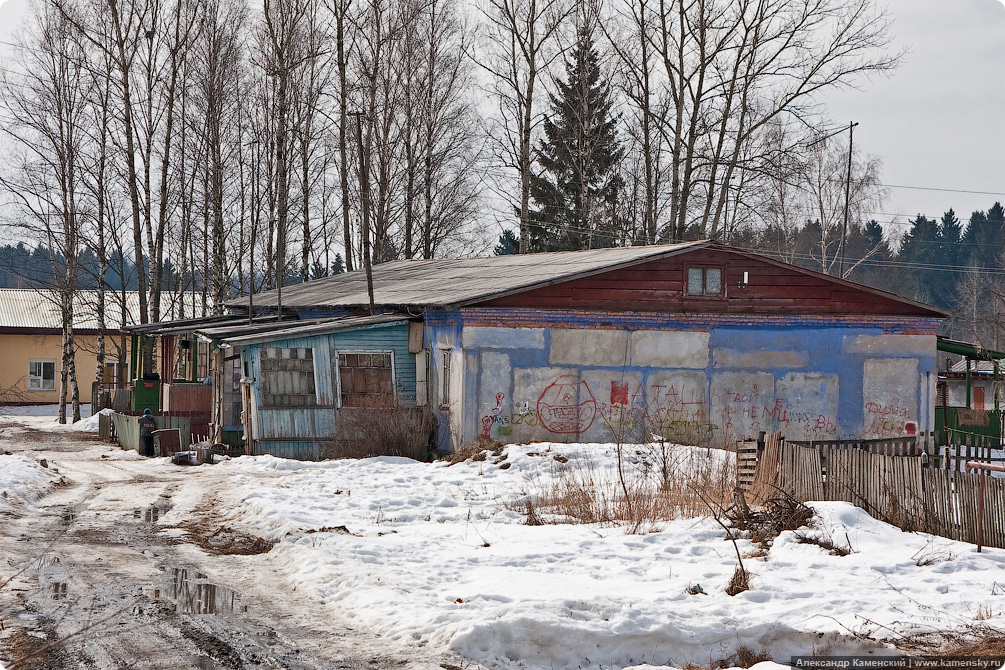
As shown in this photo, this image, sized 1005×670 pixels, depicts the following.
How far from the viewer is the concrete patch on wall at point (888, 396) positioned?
21906 millimetres

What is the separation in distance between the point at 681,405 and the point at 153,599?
14.1 meters

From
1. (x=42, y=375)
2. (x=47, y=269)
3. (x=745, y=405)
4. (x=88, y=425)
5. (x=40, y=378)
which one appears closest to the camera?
(x=745, y=405)

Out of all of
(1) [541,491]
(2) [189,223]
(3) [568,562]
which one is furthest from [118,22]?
Result: (3) [568,562]

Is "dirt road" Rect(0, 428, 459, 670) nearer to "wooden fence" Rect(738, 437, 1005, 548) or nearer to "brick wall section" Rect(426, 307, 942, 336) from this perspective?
"wooden fence" Rect(738, 437, 1005, 548)

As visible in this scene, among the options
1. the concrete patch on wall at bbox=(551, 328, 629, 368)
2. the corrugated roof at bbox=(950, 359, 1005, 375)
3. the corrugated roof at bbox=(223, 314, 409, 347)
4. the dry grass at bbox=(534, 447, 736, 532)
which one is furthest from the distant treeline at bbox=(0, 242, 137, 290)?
the corrugated roof at bbox=(950, 359, 1005, 375)

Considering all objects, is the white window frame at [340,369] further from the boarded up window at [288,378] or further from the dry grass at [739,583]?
the dry grass at [739,583]

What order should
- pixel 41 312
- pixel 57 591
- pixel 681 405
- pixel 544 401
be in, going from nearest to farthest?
pixel 57 591
pixel 544 401
pixel 681 405
pixel 41 312

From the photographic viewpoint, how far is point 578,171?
3962 centimetres

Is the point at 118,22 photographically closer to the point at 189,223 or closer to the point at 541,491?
the point at 189,223

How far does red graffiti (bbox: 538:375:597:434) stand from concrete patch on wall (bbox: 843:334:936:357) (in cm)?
603

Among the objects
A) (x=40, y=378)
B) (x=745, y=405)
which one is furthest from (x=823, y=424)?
(x=40, y=378)

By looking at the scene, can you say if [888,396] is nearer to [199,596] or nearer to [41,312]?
[199,596]

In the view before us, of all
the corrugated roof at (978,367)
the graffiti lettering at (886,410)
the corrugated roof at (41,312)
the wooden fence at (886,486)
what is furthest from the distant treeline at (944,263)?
the wooden fence at (886,486)

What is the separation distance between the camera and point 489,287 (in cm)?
2153
